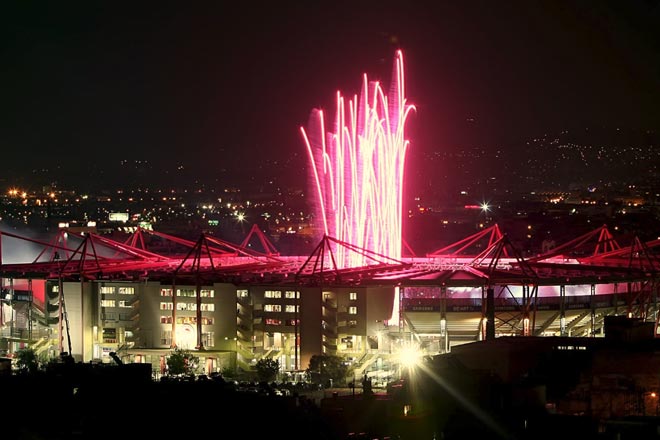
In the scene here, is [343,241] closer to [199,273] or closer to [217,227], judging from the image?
[199,273]

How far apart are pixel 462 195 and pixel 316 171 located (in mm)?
67865

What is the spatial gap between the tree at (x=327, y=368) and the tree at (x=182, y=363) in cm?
231

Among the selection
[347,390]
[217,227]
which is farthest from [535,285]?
[217,227]

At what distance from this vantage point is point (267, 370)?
2436cm

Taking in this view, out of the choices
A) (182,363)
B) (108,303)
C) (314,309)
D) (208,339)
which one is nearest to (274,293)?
(314,309)

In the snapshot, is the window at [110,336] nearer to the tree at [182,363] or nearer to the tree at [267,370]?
the tree at [182,363]

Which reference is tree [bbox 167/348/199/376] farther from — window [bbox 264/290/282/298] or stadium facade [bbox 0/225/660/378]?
window [bbox 264/290/282/298]

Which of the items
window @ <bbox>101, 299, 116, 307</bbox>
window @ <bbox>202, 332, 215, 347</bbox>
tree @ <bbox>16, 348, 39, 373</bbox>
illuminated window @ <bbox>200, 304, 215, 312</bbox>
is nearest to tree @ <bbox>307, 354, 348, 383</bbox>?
window @ <bbox>202, 332, 215, 347</bbox>

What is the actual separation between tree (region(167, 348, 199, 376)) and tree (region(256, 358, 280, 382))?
1.30 meters

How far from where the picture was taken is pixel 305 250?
54.7 m

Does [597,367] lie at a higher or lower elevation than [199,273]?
lower

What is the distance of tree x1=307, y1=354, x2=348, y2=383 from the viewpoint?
23578 millimetres

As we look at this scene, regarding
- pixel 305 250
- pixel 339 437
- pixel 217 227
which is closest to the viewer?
pixel 339 437

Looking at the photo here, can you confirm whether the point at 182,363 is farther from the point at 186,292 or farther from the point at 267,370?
the point at 186,292
